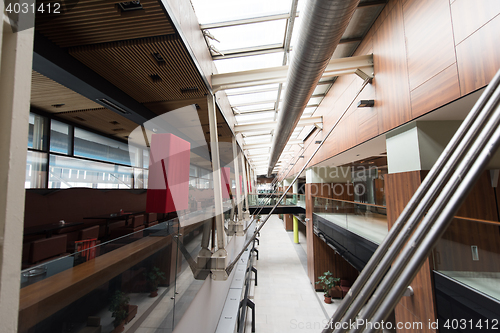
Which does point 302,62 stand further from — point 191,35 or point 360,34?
point 360,34

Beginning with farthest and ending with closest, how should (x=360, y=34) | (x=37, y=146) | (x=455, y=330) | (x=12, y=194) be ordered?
(x=37, y=146) → (x=360, y=34) → (x=455, y=330) → (x=12, y=194)

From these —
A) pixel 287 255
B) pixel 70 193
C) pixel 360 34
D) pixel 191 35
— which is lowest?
pixel 287 255

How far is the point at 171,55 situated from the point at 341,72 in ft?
8.45

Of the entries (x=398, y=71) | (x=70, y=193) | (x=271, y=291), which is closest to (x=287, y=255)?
(x=271, y=291)

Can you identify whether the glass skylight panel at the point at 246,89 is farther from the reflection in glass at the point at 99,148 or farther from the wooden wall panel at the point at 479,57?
the reflection in glass at the point at 99,148

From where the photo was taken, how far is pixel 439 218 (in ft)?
1.75

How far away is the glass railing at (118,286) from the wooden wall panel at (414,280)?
2.72 metres

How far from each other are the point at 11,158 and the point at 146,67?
1.94m

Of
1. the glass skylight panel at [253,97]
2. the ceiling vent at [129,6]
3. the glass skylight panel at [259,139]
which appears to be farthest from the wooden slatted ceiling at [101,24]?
the glass skylight panel at [259,139]

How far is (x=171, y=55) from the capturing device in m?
2.29

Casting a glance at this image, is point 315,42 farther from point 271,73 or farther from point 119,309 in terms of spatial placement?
point 119,309

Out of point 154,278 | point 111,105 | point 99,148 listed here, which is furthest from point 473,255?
point 99,148

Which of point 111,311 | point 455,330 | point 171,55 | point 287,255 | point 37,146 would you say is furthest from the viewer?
point 287,255

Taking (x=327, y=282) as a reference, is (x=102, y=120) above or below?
above
